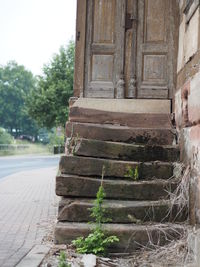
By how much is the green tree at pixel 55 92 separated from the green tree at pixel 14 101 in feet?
146

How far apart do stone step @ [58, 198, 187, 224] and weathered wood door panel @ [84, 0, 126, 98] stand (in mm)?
2485

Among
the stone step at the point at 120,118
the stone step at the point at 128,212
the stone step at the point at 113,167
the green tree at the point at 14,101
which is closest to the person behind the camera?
the stone step at the point at 128,212

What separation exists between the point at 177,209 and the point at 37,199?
231 inches

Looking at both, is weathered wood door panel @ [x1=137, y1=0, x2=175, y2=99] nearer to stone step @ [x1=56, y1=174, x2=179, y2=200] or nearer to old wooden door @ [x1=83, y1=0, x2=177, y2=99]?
old wooden door @ [x1=83, y1=0, x2=177, y2=99]

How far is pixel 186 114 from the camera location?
5.34m

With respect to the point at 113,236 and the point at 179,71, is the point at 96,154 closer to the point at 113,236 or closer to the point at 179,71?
the point at 113,236

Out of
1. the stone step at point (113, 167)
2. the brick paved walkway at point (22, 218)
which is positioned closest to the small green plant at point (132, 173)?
the stone step at point (113, 167)

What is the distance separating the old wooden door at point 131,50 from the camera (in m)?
6.79

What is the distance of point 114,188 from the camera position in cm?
508

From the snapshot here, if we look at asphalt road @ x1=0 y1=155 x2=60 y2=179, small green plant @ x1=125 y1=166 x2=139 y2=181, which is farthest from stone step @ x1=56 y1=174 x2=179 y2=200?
asphalt road @ x1=0 y1=155 x2=60 y2=179

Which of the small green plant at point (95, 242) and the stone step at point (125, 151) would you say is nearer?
the small green plant at point (95, 242)

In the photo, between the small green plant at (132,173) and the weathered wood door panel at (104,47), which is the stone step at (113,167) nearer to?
the small green plant at (132,173)

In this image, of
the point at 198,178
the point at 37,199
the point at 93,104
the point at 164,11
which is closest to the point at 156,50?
the point at 164,11

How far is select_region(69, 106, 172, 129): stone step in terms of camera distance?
631cm
